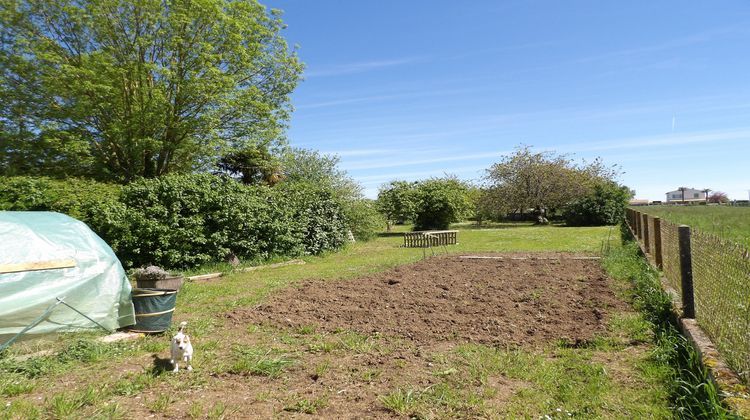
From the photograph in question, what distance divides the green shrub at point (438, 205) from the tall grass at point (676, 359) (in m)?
22.8

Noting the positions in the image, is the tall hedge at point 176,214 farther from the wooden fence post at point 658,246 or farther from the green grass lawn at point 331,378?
the wooden fence post at point 658,246

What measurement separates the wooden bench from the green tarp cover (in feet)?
48.2

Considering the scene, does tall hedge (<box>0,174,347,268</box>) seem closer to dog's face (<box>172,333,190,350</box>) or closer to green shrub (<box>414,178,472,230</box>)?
dog's face (<box>172,333,190,350</box>)

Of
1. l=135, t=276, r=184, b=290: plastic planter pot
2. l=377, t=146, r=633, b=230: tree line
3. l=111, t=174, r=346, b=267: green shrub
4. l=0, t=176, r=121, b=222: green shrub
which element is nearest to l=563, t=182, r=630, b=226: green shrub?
l=377, t=146, r=633, b=230: tree line

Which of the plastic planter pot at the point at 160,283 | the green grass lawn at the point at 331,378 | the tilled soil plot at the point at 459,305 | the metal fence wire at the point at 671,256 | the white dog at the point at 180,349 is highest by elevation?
the metal fence wire at the point at 671,256

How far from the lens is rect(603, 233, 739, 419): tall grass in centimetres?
315

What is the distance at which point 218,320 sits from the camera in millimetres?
6707

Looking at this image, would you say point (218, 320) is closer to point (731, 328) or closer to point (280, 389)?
point (280, 389)

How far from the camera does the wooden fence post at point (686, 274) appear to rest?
4926 mm

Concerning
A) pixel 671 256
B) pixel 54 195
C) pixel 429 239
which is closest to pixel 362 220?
pixel 429 239

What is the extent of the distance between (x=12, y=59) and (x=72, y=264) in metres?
16.2

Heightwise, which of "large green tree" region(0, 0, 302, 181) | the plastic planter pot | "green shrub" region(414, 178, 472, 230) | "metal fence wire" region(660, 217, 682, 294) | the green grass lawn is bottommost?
the green grass lawn

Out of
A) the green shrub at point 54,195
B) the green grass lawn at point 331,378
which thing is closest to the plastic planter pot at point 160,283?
the green grass lawn at point 331,378

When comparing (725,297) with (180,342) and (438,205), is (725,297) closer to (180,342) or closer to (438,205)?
(180,342)
